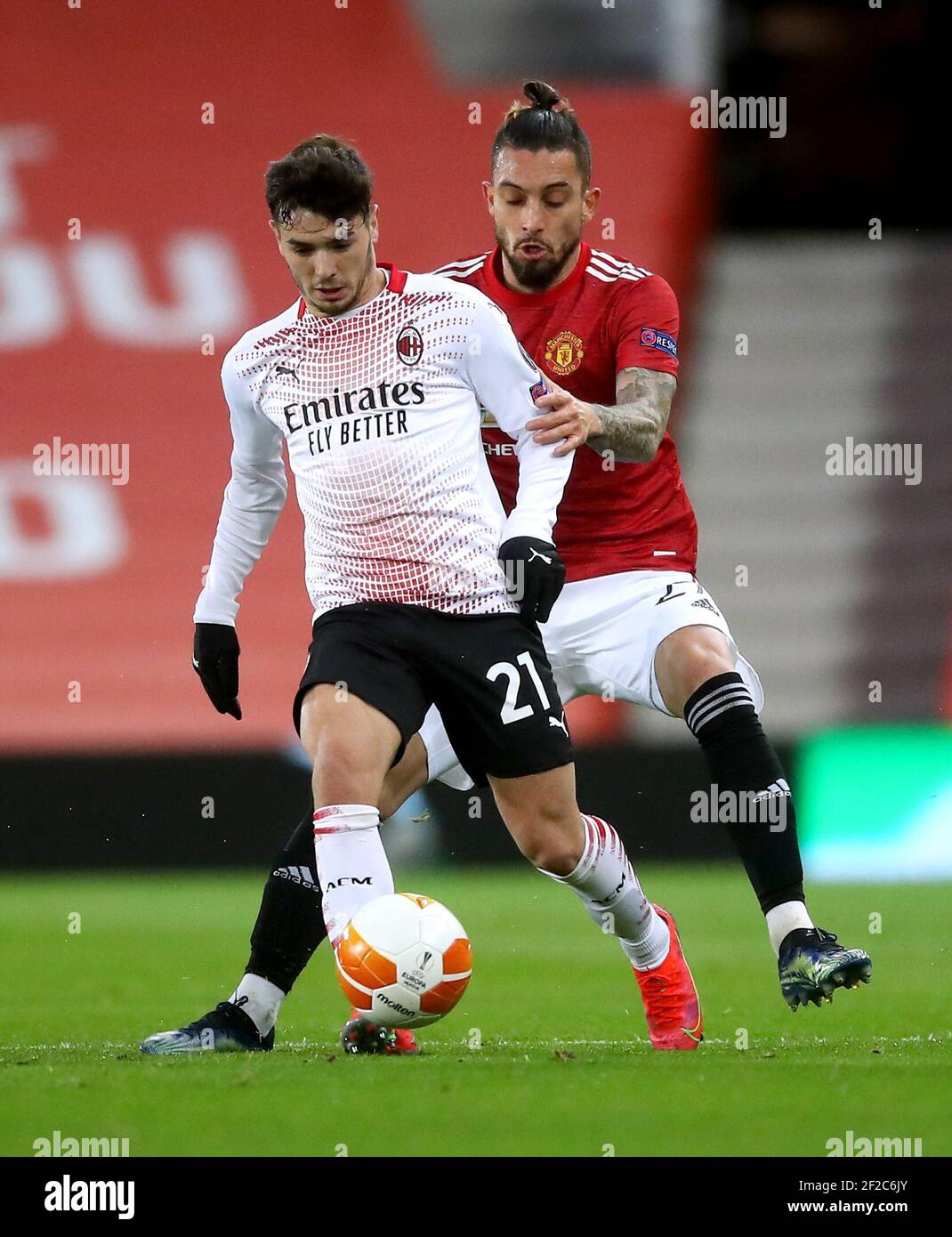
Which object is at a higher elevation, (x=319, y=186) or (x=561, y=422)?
(x=319, y=186)

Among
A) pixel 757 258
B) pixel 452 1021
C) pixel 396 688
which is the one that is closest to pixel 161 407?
pixel 757 258

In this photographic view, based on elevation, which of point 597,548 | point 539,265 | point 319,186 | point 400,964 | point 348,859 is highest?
point 319,186

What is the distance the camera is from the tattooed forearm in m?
Result: 4.24

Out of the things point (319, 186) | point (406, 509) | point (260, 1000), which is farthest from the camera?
point (260, 1000)

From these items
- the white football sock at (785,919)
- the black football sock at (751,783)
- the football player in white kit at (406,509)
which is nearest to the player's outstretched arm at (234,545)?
the football player in white kit at (406,509)

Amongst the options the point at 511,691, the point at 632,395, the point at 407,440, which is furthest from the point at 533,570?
the point at 632,395

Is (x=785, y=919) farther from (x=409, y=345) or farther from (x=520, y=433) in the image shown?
(x=409, y=345)

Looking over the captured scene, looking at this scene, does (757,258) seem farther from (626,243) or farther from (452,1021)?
(452,1021)

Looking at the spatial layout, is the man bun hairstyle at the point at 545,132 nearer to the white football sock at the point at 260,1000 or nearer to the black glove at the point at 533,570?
the black glove at the point at 533,570

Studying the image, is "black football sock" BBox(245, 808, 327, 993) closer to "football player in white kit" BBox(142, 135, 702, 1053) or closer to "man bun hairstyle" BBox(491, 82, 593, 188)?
"football player in white kit" BBox(142, 135, 702, 1053)

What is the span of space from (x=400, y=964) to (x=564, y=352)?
174cm

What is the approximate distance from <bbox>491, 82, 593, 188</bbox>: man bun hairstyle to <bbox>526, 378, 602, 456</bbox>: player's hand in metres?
0.81

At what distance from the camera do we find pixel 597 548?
4801 mm

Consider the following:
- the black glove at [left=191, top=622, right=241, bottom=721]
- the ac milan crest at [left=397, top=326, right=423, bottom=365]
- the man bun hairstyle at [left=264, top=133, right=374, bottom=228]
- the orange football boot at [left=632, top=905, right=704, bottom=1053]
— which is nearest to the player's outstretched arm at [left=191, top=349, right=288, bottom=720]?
the black glove at [left=191, top=622, right=241, bottom=721]
